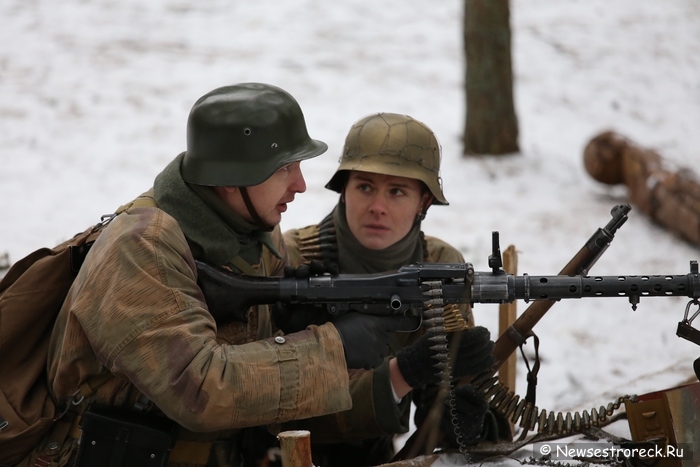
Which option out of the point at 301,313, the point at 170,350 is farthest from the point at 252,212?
the point at 170,350

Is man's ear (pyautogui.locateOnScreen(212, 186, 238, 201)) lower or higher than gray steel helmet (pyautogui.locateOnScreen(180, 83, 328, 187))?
lower

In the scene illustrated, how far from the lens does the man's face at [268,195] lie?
3611 mm

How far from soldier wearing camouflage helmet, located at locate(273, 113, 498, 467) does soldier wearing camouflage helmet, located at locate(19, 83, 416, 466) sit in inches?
30.6

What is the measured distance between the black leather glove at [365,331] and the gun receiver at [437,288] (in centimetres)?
4

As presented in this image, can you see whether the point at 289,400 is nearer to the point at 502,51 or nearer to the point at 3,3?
the point at 502,51

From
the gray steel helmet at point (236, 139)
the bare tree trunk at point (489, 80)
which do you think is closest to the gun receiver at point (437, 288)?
the gray steel helmet at point (236, 139)

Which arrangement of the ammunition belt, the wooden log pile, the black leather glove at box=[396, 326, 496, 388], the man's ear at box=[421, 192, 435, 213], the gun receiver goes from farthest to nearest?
the wooden log pile
the man's ear at box=[421, 192, 435, 213]
the ammunition belt
the black leather glove at box=[396, 326, 496, 388]
the gun receiver

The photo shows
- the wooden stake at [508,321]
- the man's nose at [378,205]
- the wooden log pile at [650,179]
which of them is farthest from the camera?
the wooden log pile at [650,179]

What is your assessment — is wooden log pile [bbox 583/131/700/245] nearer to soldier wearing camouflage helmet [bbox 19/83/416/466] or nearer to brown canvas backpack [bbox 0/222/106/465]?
soldier wearing camouflage helmet [bbox 19/83/416/466]

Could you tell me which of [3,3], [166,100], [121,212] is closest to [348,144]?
[121,212]

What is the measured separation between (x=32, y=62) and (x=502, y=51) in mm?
6230

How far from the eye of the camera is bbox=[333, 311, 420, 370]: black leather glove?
3.51 m

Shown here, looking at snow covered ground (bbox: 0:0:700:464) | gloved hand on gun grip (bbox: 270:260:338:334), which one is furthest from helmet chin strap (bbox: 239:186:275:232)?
snow covered ground (bbox: 0:0:700:464)

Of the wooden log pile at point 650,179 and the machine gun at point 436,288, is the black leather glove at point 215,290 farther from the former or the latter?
the wooden log pile at point 650,179
